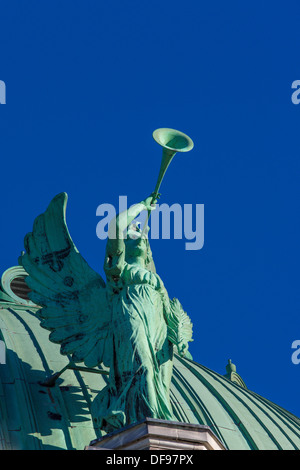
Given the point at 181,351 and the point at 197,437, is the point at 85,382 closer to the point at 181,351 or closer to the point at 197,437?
the point at 181,351

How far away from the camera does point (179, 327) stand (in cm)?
2819

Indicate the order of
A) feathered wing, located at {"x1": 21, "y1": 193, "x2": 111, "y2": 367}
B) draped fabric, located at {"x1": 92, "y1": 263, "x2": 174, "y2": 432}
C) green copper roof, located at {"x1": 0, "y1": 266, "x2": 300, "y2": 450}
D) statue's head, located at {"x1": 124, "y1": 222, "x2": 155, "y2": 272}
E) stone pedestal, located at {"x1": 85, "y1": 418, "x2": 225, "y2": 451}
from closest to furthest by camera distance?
stone pedestal, located at {"x1": 85, "y1": 418, "x2": 225, "y2": 451}, draped fabric, located at {"x1": 92, "y1": 263, "x2": 174, "y2": 432}, green copper roof, located at {"x1": 0, "y1": 266, "x2": 300, "y2": 450}, feathered wing, located at {"x1": 21, "y1": 193, "x2": 111, "y2": 367}, statue's head, located at {"x1": 124, "y1": 222, "x2": 155, "y2": 272}

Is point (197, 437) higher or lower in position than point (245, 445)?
lower

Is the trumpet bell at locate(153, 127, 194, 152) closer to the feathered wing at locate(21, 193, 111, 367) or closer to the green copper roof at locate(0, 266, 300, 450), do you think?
the feathered wing at locate(21, 193, 111, 367)

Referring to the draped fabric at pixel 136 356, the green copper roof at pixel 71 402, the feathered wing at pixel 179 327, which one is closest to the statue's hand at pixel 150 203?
the draped fabric at pixel 136 356

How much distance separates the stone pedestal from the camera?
24.4m

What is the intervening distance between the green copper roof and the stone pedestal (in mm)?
2964

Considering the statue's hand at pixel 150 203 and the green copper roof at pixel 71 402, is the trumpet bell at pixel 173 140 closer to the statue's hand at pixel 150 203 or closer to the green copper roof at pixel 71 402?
the statue's hand at pixel 150 203

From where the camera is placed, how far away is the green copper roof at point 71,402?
27828 millimetres

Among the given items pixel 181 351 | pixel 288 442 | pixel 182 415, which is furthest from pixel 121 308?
pixel 288 442

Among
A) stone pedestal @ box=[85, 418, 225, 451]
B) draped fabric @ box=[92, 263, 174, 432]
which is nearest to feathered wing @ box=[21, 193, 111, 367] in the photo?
draped fabric @ box=[92, 263, 174, 432]

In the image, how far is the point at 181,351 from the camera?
91.8ft

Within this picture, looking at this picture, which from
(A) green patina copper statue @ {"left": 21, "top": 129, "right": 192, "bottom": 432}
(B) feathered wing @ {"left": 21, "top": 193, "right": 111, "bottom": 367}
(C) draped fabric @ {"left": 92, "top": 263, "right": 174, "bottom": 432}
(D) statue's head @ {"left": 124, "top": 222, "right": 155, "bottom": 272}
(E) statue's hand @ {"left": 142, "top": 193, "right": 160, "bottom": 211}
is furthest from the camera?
(D) statue's head @ {"left": 124, "top": 222, "right": 155, "bottom": 272}

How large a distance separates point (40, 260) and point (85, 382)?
8.06ft
